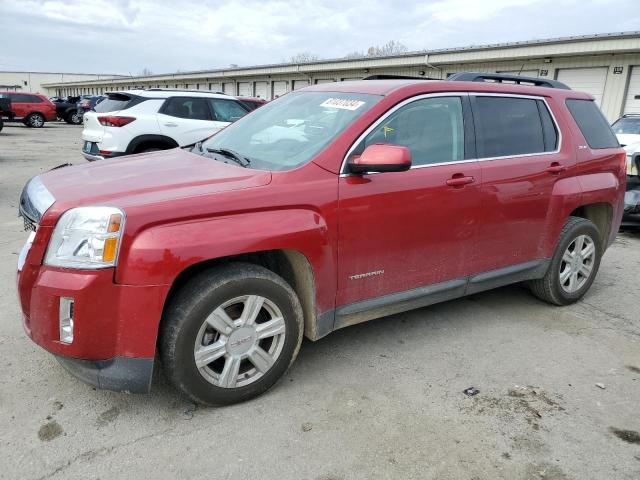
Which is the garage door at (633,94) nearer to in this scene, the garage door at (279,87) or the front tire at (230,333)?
the front tire at (230,333)

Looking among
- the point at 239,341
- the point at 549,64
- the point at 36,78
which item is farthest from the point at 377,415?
the point at 36,78

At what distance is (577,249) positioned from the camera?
4.48 metres

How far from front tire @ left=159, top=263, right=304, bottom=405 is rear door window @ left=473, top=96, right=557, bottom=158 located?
6.14 ft

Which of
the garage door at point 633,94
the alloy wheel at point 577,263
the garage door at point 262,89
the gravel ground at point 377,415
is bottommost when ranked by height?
the gravel ground at point 377,415

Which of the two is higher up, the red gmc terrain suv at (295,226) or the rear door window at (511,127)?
the rear door window at (511,127)

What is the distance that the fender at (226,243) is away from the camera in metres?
2.42

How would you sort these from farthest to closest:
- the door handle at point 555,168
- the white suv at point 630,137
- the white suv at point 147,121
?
the white suv at point 147,121
the white suv at point 630,137
the door handle at point 555,168

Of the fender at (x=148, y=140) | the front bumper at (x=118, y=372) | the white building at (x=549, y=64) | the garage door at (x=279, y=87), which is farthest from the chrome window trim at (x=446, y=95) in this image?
the garage door at (x=279, y=87)

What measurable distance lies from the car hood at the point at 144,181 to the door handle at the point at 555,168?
2.36 m

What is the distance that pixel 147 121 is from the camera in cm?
904

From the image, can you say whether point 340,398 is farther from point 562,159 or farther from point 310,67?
point 310,67

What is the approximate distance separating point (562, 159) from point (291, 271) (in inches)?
98.3

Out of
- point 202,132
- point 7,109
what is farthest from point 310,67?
point 202,132

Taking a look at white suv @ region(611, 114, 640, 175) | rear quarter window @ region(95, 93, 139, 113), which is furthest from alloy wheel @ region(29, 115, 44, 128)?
white suv @ region(611, 114, 640, 175)
